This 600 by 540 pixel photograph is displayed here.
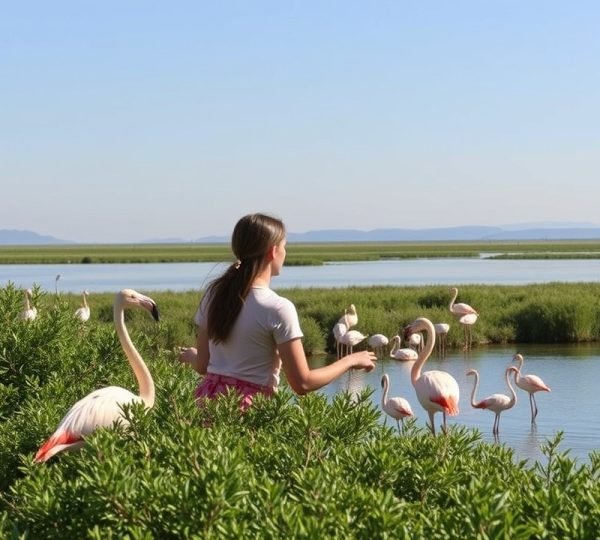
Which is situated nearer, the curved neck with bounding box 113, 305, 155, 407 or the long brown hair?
the long brown hair

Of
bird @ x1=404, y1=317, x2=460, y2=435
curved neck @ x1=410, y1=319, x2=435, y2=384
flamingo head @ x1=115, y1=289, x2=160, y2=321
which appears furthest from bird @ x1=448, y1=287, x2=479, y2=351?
flamingo head @ x1=115, y1=289, x2=160, y2=321

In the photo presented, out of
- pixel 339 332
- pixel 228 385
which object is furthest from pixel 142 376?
pixel 339 332

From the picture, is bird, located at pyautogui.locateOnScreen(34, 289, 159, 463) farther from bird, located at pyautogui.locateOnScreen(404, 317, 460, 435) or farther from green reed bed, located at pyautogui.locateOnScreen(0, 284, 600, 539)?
bird, located at pyautogui.locateOnScreen(404, 317, 460, 435)

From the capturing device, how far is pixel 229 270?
5.53m

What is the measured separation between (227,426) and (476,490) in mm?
1582

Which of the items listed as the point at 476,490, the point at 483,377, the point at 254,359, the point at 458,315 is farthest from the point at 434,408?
the point at 458,315

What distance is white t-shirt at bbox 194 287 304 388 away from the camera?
5.33 meters

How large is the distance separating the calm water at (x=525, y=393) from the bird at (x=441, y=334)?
0.30m

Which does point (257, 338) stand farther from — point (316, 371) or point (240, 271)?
point (316, 371)

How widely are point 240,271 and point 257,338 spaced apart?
336 mm

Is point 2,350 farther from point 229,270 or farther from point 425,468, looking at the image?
point 425,468

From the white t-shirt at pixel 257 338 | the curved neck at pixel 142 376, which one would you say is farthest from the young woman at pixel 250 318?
the curved neck at pixel 142 376

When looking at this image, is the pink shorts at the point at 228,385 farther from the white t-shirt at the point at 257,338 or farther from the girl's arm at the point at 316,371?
the girl's arm at the point at 316,371

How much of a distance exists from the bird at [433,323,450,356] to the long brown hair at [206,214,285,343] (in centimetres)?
1755
